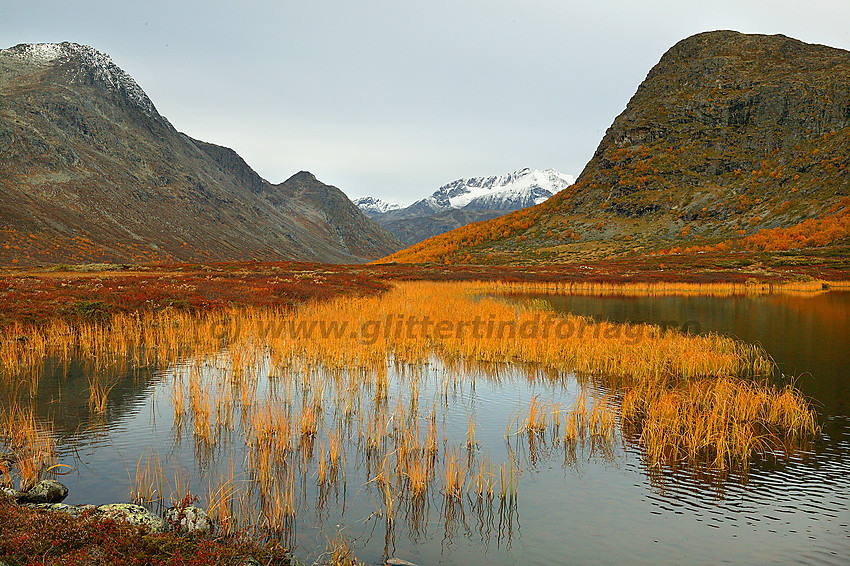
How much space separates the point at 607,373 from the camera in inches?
587

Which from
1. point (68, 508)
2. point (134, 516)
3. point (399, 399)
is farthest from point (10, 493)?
point (399, 399)

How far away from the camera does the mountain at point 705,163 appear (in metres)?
109

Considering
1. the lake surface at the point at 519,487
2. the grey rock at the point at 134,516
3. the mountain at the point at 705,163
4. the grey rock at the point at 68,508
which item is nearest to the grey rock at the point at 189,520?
the grey rock at the point at 134,516

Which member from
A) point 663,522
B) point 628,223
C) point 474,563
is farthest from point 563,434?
point 628,223

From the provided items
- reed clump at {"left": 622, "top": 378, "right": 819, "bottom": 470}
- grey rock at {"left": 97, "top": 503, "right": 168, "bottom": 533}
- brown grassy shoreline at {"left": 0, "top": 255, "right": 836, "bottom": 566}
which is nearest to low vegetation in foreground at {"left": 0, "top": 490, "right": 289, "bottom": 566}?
brown grassy shoreline at {"left": 0, "top": 255, "right": 836, "bottom": 566}

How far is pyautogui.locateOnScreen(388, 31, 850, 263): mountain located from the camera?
109 meters

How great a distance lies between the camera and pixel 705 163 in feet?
443

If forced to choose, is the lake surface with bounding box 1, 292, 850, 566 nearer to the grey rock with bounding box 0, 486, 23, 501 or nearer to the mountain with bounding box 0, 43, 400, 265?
the grey rock with bounding box 0, 486, 23, 501

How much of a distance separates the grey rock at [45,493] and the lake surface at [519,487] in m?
0.29

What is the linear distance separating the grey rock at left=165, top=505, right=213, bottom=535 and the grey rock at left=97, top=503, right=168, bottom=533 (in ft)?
0.57

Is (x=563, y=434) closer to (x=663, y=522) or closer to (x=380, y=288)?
(x=663, y=522)

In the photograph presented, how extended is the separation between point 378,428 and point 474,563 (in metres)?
4.30

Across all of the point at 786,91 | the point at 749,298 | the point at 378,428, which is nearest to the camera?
the point at 378,428

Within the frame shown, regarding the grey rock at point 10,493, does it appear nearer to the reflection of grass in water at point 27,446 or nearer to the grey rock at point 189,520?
the reflection of grass in water at point 27,446
